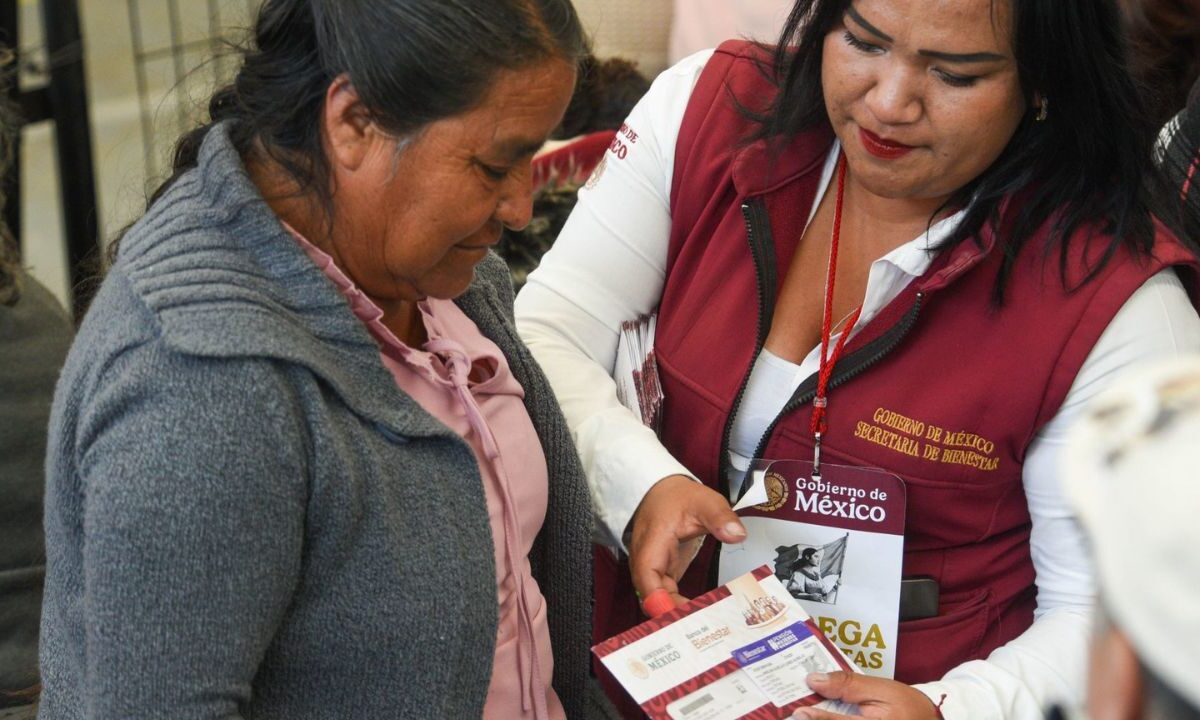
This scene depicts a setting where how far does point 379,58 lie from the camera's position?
1224 mm

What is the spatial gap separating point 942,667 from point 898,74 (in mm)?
762

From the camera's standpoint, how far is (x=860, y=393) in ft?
5.58

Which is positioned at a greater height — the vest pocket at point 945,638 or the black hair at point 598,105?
the black hair at point 598,105

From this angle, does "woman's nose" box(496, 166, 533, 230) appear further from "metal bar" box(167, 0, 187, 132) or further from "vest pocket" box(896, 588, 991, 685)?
"vest pocket" box(896, 588, 991, 685)

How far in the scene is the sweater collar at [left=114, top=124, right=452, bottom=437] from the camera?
1.16 metres

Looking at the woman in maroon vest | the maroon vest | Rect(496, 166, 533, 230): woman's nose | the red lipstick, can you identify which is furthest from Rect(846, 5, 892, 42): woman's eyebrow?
Rect(496, 166, 533, 230): woman's nose

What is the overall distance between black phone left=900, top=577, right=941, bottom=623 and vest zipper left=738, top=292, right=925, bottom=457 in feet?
0.86

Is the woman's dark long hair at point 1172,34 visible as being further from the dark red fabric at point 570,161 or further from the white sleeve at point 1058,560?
the white sleeve at point 1058,560

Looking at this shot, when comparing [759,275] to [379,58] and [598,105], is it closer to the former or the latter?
[379,58]

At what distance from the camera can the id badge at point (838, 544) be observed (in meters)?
1.70

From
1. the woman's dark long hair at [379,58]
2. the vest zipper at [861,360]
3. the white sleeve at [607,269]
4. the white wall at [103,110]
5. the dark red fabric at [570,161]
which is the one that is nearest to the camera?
the woman's dark long hair at [379,58]

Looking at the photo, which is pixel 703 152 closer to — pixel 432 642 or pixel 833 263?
pixel 833 263

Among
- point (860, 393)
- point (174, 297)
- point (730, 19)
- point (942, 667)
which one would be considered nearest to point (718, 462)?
point (860, 393)

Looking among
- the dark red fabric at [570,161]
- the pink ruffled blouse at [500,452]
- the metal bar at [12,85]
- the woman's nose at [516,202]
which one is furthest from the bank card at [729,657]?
the metal bar at [12,85]
